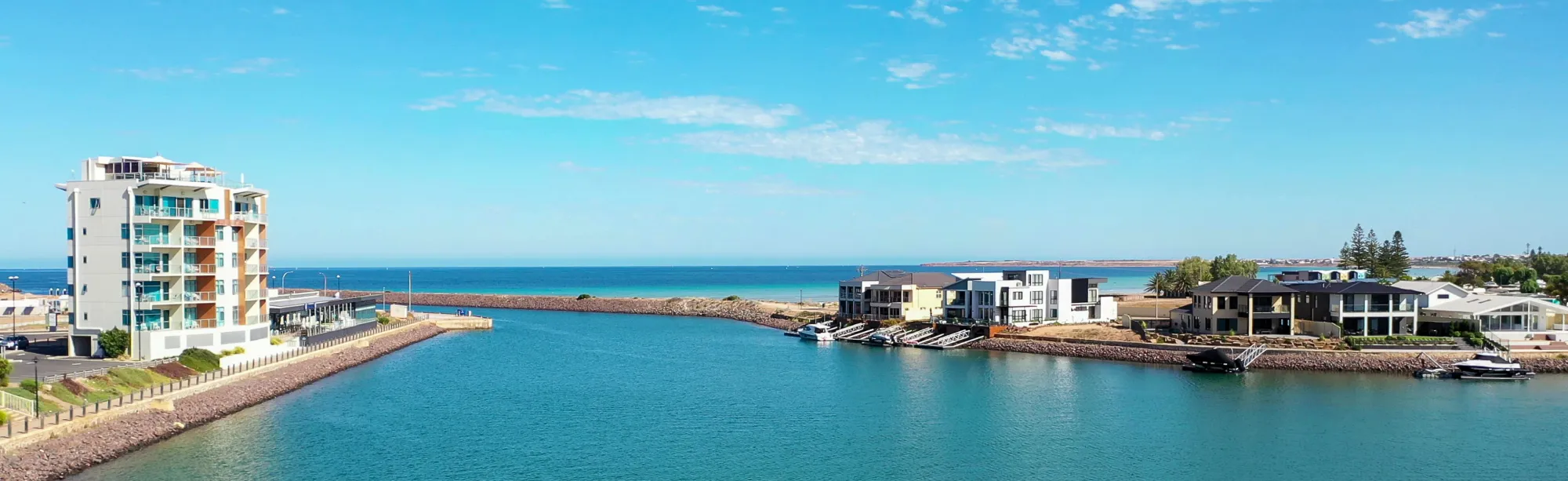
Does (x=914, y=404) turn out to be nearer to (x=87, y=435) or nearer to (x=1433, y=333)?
(x=87, y=435)

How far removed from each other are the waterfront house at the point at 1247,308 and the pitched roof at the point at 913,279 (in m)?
26.0

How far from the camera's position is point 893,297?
290 feet

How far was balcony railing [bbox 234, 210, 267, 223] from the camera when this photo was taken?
2189 inches

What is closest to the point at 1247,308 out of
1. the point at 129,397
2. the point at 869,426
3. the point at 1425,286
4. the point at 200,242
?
the point at 1425,286

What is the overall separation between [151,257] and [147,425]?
18.2 meters

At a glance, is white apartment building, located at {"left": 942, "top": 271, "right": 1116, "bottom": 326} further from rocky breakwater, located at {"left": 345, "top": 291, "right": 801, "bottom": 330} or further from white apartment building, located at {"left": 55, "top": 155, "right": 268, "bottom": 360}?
white apartment building, located at {"left": 55, "top": 155, "right": 268, "bottom": 360}

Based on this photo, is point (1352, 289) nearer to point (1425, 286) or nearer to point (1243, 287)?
point (1243, 287)

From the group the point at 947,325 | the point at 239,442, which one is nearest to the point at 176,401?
the point at 239,442

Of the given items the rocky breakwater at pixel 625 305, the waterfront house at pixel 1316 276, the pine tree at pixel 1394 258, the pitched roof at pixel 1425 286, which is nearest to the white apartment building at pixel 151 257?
the rocky breakwater at pixel 625 305

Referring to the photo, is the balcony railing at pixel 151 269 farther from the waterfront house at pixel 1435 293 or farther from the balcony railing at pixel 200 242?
the waterfront house at pixel 1435 293

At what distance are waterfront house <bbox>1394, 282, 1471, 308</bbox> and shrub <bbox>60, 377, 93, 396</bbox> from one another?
77530 millimetres

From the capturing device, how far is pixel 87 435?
33.6 metres

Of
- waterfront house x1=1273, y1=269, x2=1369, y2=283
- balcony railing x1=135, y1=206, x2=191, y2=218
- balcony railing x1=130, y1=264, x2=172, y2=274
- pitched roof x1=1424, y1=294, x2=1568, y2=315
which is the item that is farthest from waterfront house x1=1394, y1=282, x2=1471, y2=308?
balcony railing x1=130, y1=264, x2=172, y2=274

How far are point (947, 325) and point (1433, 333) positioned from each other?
112 ft
